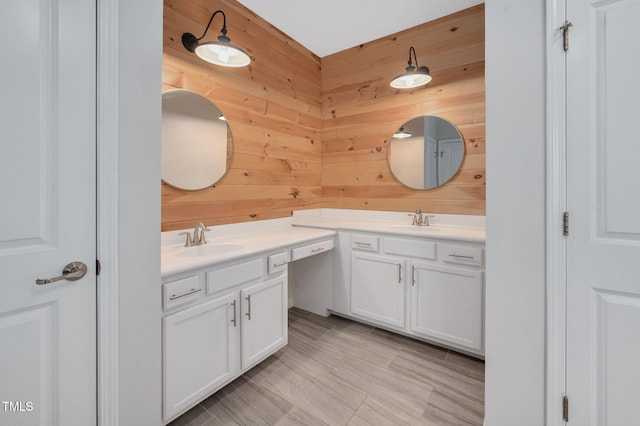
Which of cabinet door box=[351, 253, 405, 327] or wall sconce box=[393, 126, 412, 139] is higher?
wall sconce box=[393, 126, 412, 139]

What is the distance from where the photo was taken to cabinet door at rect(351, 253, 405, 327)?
2307mm

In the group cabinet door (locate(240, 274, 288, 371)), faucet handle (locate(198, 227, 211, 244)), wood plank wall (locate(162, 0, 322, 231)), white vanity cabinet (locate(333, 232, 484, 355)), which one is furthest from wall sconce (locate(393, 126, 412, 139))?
faucet handle (locate(198, 227, 211, 244))

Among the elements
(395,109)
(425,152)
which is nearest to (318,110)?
(395,109)

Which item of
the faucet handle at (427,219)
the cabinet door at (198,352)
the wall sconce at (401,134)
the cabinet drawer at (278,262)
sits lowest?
the cabinet door at (198,352)

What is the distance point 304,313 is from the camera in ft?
9.32

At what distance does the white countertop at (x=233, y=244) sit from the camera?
1.47 m

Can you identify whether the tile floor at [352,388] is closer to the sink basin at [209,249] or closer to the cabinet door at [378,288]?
the cabinet door at [378,288]

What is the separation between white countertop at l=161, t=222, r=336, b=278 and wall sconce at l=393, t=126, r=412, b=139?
1239 millimetres
